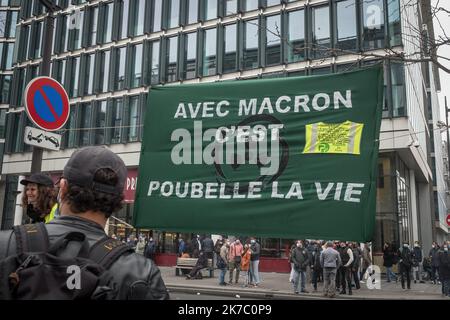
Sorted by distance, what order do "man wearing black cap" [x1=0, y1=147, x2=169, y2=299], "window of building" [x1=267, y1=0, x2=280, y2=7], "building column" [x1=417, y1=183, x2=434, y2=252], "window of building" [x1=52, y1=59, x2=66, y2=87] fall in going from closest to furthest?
"man wearing black cap" [x1=0, y1=147, x2=169, y2=299] < "window of building" [x1=267, y1=0, x2=280, y2=7] < "building column" [x1=417, y1=183, x2=434, y2=252] < "window of building" [x1=52, y1=59, x2=66, y2=87]

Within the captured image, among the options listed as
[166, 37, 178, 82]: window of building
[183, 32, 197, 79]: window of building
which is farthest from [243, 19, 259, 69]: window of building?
[166, 37, 178, 82]: window of building

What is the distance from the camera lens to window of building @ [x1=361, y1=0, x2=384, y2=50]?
2450 cm

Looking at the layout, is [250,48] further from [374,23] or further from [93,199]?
[93,199]

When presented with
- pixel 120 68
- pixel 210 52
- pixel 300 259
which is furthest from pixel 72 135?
pixel 300 259

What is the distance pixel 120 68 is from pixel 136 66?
5.11 ft

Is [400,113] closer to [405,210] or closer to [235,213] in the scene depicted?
[405,210]

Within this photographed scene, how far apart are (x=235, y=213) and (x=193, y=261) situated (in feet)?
62.2

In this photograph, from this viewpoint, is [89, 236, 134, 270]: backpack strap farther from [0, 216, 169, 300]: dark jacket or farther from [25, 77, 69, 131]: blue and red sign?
[25, 77, 69, 131]: blue and red sign

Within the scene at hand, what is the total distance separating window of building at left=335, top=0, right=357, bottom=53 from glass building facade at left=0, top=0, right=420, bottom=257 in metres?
0.06

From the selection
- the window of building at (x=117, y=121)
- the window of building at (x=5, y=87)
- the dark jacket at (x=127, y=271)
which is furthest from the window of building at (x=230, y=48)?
the dark jacket at (x=127, y=271)

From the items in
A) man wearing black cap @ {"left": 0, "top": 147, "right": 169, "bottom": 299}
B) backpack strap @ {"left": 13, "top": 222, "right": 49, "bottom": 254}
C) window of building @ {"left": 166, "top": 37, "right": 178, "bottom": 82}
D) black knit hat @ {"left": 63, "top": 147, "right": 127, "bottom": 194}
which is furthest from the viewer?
window of building @ {"left": 166, "top": 37, "right": 178, "bottom": 82}

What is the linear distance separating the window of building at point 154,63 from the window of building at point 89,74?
18.5 ft

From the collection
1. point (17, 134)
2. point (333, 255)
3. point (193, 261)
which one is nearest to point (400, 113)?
point (333, 255)
